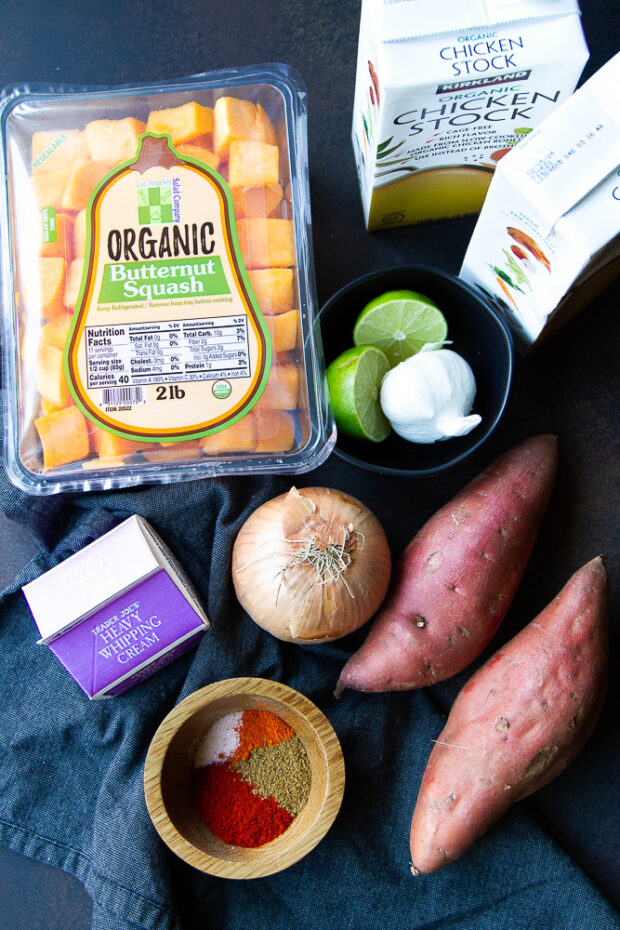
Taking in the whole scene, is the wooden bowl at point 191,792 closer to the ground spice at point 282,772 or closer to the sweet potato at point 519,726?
the ground spice at point 282,772

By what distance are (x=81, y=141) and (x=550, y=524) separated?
2.77 ft

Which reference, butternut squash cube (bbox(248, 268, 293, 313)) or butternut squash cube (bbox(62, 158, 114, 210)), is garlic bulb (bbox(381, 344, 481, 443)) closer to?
butternut squash cube (bbox(248, 268, 293, 313))

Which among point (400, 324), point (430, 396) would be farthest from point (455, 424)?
point (400, 324)

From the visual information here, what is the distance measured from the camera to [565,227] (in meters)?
0.72

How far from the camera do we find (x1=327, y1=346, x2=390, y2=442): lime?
92 centimetres

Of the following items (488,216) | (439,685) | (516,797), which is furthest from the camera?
(439,685)

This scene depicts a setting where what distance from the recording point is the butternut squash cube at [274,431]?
3.01 feet

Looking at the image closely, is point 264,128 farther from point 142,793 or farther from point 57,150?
Answer: point 142,793

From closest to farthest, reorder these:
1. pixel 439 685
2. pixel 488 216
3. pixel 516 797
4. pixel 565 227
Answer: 1. pixel 565 227
2. pixel 488 216
3. pixel 516 797
4. pixel 439 685

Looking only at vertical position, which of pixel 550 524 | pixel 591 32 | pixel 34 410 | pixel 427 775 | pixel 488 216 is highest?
pixel 591 32

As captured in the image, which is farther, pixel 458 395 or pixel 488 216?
pixel 458 395

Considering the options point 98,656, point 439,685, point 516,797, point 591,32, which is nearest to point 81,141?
point 98,656

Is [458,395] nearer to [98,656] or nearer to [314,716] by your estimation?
[314,716]

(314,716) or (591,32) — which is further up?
(591,32)
